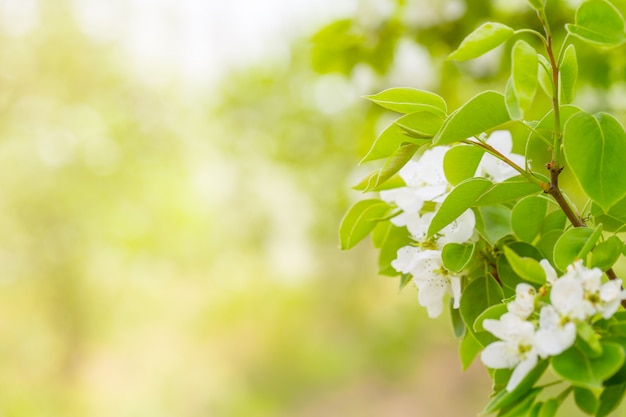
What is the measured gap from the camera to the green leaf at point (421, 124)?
1.38 feet

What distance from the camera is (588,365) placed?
345mm

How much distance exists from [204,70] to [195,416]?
338 centimetres

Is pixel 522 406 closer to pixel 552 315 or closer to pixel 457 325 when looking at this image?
pixel 552 315

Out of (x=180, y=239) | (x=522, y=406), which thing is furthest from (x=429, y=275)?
(x=180, y=239)

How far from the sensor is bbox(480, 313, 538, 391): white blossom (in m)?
0.36

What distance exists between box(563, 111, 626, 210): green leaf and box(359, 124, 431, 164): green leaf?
0.09 metres

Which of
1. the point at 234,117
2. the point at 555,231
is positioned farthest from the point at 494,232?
the point at 234,117

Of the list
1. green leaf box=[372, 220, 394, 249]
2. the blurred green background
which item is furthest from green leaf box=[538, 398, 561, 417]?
the blurred green background

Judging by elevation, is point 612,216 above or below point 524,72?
below

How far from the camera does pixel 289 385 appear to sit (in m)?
6.00

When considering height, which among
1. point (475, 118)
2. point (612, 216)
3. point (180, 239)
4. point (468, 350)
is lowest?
point (180, 239)

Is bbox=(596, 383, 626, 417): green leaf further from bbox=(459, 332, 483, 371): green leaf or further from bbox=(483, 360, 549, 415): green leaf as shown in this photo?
bbox=(459, 332, 483, 371): green leaf

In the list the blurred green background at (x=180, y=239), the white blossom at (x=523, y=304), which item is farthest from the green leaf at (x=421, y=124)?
the blurred green background at (x=180, y=239)

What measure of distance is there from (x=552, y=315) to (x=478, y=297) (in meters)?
0.12
